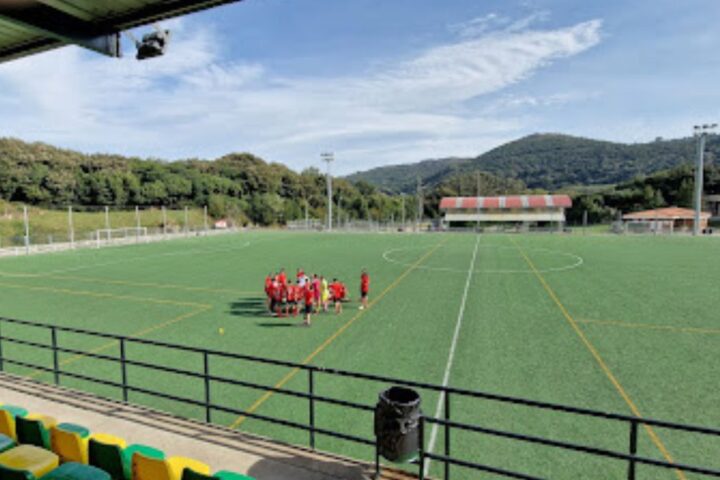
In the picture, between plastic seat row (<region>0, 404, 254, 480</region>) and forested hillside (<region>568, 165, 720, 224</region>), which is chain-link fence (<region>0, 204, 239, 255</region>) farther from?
forested hillside (<region>568, 165, 720, 224</region>)

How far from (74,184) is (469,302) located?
78.7 m

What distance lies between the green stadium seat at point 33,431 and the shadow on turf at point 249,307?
11267 millimetres

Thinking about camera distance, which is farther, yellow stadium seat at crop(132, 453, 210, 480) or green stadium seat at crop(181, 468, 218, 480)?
yellow stadium seat at crop(132, 453, 210, 480)

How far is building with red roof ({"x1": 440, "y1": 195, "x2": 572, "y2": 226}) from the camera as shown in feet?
276

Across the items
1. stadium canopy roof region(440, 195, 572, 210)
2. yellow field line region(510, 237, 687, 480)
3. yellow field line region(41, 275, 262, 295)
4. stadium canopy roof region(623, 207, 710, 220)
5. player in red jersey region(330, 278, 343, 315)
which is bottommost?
yellow field line region(510, 237, 687, 480)

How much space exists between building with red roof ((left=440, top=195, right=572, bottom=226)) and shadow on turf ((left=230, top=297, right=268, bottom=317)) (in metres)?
70.3

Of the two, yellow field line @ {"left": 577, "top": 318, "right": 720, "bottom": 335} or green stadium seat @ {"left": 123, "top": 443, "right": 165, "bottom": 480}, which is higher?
green stadium seat @ {"left": 123, "top": 443, "right": 165, "bottom": 480}

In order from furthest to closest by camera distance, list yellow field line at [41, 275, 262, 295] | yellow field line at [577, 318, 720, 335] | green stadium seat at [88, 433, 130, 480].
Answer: yellow field line at [41, 275, 262, 295], yellow field line at [577, 318, 720, 335], green stadium seat at [88, 433, 130, 480]

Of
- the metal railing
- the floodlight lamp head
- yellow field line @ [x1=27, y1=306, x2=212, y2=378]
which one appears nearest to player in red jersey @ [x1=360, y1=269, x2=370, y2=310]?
yellow field line @ [x1=27, y1=306, x2=212, y2=378]

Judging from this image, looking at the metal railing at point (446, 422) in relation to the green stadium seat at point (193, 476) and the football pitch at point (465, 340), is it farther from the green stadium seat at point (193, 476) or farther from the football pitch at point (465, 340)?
the green stadium seat at point (193, 476)

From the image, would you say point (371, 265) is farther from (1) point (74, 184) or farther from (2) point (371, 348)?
(1) point (74, 184)

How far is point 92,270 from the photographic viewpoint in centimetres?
2878

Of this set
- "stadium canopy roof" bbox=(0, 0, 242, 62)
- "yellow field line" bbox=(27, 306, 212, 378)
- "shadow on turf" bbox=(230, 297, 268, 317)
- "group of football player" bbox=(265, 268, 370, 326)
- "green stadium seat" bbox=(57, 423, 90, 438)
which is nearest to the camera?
"green stadium seat" bbox=(57, 423, 90, 438)

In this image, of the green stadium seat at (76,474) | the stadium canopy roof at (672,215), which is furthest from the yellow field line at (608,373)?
the stadium canopy roof at (672,215)
